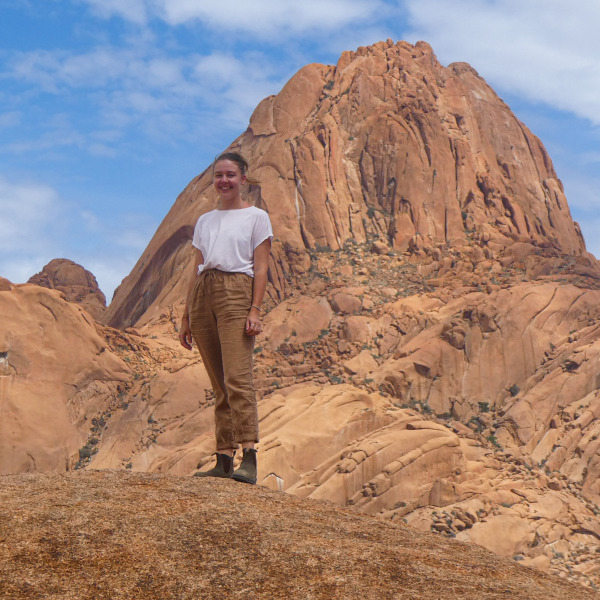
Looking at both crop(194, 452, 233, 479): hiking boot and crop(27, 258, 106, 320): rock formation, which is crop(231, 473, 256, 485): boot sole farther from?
crop(27, 258, 106, 320): rock formation

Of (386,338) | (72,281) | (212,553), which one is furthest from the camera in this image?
(72,281)

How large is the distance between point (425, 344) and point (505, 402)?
9.74 ft

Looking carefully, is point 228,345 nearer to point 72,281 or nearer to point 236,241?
point 236,241

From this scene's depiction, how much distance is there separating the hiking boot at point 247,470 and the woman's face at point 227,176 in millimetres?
2062

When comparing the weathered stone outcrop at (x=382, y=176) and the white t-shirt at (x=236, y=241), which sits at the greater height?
the weathered stone outcrop at (x=382, y=176)

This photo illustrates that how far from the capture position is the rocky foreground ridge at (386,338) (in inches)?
795

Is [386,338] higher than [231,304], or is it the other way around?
[386,338]

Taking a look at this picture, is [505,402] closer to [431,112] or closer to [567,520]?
[567,520]

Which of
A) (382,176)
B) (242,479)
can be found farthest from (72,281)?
(242,479)

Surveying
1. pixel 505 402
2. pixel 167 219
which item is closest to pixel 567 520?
pixel 505 402

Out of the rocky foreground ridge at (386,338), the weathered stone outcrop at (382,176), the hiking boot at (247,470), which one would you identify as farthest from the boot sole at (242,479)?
the weathered stone outcrop at (382,176)

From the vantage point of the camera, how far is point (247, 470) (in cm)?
673

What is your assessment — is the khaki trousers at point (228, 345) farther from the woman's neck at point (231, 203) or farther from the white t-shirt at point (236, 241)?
the woman's neck at point (231, 203)

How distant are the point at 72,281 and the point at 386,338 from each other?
24488mm
